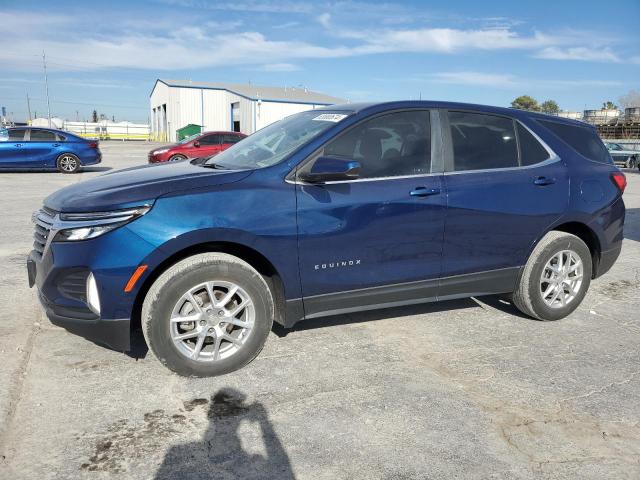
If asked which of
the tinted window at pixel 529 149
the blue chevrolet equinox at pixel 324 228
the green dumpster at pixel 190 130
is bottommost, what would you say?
the blue chevrolet equinox at pixel 324 228

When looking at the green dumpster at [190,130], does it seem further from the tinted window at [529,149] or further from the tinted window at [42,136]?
the tinted window at [529,149]

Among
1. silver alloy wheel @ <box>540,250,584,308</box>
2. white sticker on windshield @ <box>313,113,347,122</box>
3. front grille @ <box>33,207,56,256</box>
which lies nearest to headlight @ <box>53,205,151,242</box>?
front grille @ <box>33,207,56,256</box>

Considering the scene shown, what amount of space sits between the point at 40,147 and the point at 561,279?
16463mm

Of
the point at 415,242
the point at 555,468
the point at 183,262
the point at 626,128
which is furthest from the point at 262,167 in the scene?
the point at 626,128

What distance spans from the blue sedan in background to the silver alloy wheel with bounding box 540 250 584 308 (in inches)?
635

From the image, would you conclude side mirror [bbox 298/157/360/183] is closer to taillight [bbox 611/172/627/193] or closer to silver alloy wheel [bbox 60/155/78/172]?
taillight [bbox 611/172/627/193]

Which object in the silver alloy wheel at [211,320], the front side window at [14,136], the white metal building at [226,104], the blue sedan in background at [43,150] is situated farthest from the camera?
the white metal building at [226,104]

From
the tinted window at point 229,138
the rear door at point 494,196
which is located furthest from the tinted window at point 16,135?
the rear door at point 494,196

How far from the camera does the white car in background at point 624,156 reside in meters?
26.8

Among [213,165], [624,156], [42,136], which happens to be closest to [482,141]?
[213,165]

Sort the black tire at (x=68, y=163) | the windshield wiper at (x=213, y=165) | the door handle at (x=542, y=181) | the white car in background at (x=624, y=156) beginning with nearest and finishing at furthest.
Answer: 1. the windshield wiper at (x=213, y=165)
2. the door handle at (x=542, y=181)
3. the black tire at (x=68, y=163)
4. the white car in background at (x=624, y=156)

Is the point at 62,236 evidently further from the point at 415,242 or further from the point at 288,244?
the point at 415,242

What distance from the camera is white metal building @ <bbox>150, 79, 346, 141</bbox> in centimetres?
4328

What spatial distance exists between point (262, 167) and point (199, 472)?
6.28 ft
